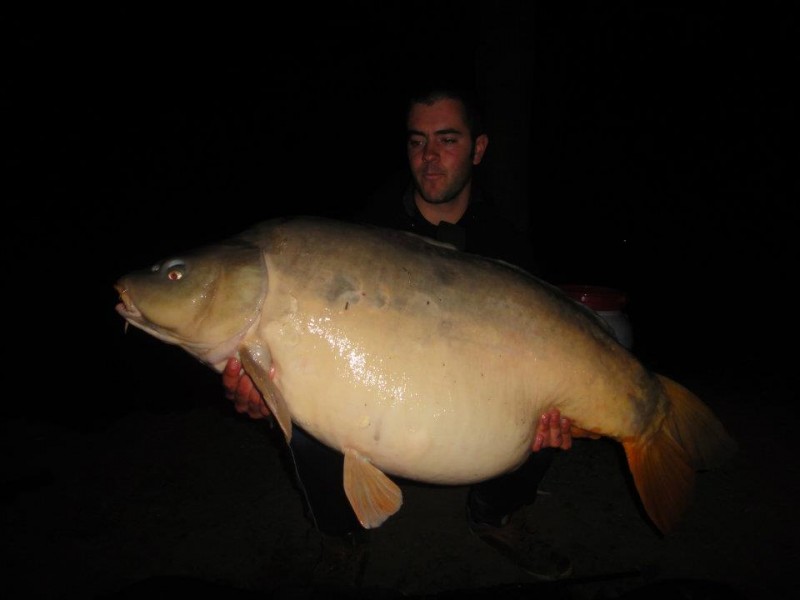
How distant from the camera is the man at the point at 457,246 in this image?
2170 mm

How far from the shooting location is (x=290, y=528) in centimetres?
246

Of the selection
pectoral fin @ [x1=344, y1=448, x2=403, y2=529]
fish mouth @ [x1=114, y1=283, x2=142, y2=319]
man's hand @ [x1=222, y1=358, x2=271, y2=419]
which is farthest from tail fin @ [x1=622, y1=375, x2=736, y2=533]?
fish mouth @ [x1=114, y1=283, x2=142, y2=319]

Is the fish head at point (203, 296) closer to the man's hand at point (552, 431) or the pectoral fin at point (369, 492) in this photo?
the pectoral fin at point (369, 492)

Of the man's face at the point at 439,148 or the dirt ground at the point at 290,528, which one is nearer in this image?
the dirt ground at the point at 290,528

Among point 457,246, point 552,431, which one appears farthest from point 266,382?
point 457,246

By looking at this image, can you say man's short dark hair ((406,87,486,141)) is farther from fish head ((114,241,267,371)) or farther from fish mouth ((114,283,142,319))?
fish mouth ((114,283,142,319))

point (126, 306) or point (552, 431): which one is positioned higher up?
point (126, 306)

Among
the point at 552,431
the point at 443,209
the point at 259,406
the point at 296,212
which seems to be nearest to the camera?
the point at 552,431

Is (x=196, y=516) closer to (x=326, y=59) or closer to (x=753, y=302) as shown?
(x=753, y=302)

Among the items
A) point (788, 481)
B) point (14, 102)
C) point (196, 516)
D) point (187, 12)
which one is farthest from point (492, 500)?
point (187, 12)

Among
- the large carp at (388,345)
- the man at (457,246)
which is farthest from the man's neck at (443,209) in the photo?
the large carp at (388,345)

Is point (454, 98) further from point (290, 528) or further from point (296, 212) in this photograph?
point (296, 212)

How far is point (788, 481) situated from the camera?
2.73m

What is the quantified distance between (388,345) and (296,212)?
21.7 m
